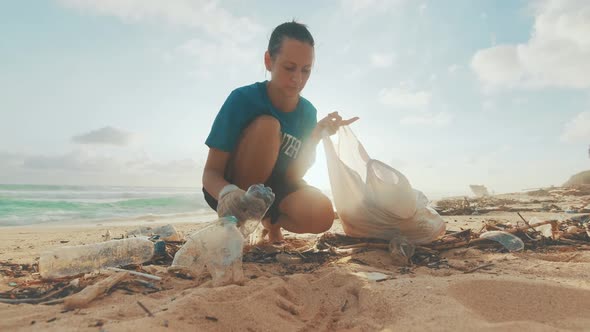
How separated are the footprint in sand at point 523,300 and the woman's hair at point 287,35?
1.60m

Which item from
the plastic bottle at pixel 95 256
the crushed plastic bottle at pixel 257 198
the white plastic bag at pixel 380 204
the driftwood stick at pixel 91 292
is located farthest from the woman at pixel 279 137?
the driftwood stick at pixel 91 292

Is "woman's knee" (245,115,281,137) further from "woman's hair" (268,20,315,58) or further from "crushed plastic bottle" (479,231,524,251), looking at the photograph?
"crushed plastic bottle" (479,231,524,251)

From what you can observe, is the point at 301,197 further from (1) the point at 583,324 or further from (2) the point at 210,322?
(1) the point at 583,324

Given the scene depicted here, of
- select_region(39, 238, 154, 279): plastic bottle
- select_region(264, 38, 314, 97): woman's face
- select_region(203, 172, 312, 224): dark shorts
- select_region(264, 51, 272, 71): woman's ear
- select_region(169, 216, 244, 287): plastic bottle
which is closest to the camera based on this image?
select_region(169, 216, 244, 287): plastic bottle

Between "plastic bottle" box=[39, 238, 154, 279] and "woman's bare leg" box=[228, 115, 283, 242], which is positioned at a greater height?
"woman's bare leg" box=[228, 115, 283, 242]

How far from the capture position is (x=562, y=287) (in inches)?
49.1

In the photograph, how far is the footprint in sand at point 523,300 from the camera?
3.58 feet

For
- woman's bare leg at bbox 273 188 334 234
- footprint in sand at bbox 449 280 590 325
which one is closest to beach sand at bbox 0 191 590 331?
footprint in sand at bbox 449 280 590 325

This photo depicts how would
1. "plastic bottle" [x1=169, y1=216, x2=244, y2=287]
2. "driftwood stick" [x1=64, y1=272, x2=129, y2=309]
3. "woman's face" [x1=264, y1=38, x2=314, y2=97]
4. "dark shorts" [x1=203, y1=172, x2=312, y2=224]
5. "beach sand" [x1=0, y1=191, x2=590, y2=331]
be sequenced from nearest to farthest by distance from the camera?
"beach sand" [x1=0, y1=191, x2=590, y2=331], "driftwood stick" [x1=64, y1=272, x2=129, y2=309], "plastic bottle" [x1=169, y1=216, x2=244, y2=287], "woman's face" [x1=264, y1=38, x2=314, y2=97], "dark shorts" [x1=203, y1=172, x2=312, y2=224]

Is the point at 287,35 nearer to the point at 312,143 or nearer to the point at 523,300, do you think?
the point at 312,143

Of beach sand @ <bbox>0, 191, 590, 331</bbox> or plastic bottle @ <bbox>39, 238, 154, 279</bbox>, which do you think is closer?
beach sand @ <bbox>0, 191, 590, 331</bbox>

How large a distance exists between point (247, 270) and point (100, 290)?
0.63m

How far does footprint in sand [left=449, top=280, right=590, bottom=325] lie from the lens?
109 cm

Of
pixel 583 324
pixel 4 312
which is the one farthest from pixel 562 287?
pixel 4 312
